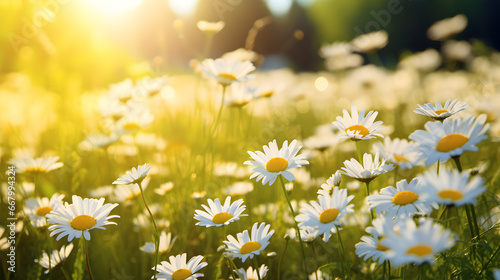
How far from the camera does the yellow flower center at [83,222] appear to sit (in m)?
0.95

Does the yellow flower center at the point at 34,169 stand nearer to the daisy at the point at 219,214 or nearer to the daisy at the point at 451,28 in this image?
the daisy at the point at 219,214

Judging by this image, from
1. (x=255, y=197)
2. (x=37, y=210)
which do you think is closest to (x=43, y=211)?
(x=37, y=210)

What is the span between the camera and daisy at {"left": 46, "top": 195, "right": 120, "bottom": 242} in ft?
3.09

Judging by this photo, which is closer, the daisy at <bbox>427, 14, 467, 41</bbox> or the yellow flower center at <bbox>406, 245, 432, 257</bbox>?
the yellow flower center at <bbox>406, 245, 432, 257</bbox>

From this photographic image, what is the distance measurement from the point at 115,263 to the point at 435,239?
3.60 feet

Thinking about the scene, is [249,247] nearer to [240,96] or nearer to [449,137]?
[449,137]

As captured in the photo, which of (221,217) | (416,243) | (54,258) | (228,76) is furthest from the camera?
(228,76)

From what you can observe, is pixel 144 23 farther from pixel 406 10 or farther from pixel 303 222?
pixel 406 10

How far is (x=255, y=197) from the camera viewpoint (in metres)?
1.71

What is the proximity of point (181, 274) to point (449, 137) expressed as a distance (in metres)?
0.62

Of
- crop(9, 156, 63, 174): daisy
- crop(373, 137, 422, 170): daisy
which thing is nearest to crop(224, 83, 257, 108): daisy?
crop(373, 137, 422, 170): daisy

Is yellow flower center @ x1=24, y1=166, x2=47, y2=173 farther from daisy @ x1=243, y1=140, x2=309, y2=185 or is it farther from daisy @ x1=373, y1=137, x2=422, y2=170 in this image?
daisy @ x1=373, y1=137, x2=422, y2=170

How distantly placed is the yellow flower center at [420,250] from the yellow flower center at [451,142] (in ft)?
0.88

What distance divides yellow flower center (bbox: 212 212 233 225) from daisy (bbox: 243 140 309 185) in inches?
4.7
